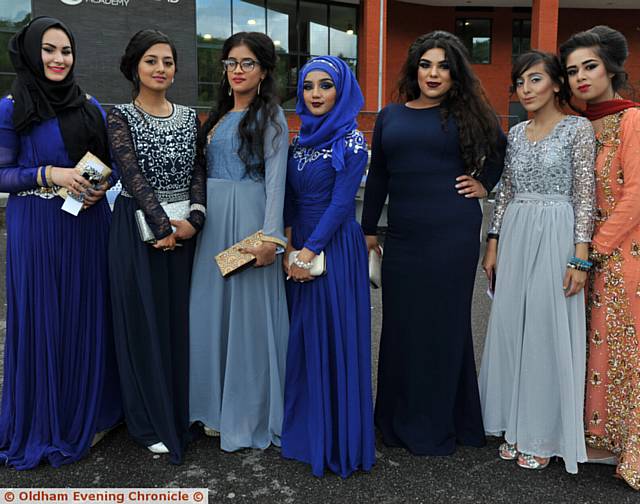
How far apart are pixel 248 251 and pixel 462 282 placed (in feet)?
3.74

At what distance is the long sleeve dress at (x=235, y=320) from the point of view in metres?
3.08

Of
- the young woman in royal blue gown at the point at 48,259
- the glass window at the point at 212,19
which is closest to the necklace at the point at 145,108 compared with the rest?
the young woman in royal blue gown at the point at 48,259

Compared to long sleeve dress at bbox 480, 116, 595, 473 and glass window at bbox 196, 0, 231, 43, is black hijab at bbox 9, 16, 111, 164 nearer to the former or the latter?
long sleeve dress at bbox 480, 116, 595, 473

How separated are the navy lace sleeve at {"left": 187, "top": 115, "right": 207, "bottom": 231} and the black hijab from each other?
0.52 metres

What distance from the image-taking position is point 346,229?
9.91ft

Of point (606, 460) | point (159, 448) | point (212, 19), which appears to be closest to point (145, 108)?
point (159, 448)

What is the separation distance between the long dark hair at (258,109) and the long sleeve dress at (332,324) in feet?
0.60

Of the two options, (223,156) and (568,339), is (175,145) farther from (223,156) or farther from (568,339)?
(568,339)

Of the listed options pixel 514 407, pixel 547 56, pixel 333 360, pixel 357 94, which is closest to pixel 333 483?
pixel 333 360

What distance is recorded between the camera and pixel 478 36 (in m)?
26.0

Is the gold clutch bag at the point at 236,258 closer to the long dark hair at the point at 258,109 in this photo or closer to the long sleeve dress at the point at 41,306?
the long dark hair at the point at 258,109

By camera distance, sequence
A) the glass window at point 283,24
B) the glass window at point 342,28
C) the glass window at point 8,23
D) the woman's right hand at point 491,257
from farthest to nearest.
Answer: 1. the glass window at point 342,28
2. the glass window at point 283,24
3. the glass window at point 8,23
4. the woman's right hand at point 491,257

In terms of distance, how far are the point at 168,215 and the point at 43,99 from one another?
0.83 meters

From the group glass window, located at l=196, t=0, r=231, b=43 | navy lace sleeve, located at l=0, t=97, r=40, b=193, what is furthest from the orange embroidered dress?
glass window, located at l=196, t=0, r=231, b=43
